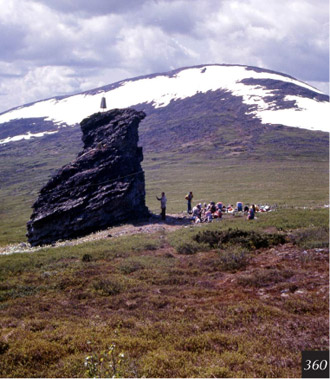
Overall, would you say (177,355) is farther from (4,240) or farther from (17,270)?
(4,240)

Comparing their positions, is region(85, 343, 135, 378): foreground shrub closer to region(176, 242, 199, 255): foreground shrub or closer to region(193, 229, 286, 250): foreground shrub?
region(176, 242, 199, 255): foreground shrub

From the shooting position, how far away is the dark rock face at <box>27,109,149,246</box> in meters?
32.1

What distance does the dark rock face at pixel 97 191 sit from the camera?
105 ft

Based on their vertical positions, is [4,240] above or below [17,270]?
below

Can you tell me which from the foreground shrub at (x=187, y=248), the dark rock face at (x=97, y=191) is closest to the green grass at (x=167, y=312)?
the foreground shrub at (x=187, y=248)

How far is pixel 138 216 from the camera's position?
33.4 m

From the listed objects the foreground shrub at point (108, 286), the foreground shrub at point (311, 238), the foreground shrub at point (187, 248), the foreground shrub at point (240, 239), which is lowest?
the foreground shrub at point (187, 248)

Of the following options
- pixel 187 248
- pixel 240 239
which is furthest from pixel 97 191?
pixel 240 239

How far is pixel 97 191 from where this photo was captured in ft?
108

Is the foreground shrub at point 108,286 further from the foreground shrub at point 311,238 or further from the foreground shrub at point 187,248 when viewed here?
the foreground shrub at point 311,238

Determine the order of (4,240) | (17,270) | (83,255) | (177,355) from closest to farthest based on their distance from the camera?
(177,355), (17,270), (83,255), (4,240)

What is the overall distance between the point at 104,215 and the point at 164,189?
146 feet

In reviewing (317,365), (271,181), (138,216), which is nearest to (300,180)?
(271,181)

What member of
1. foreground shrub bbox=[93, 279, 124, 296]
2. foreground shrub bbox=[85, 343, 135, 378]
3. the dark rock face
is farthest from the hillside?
foreground shrub bbox=[85, 343, 135, 378]
